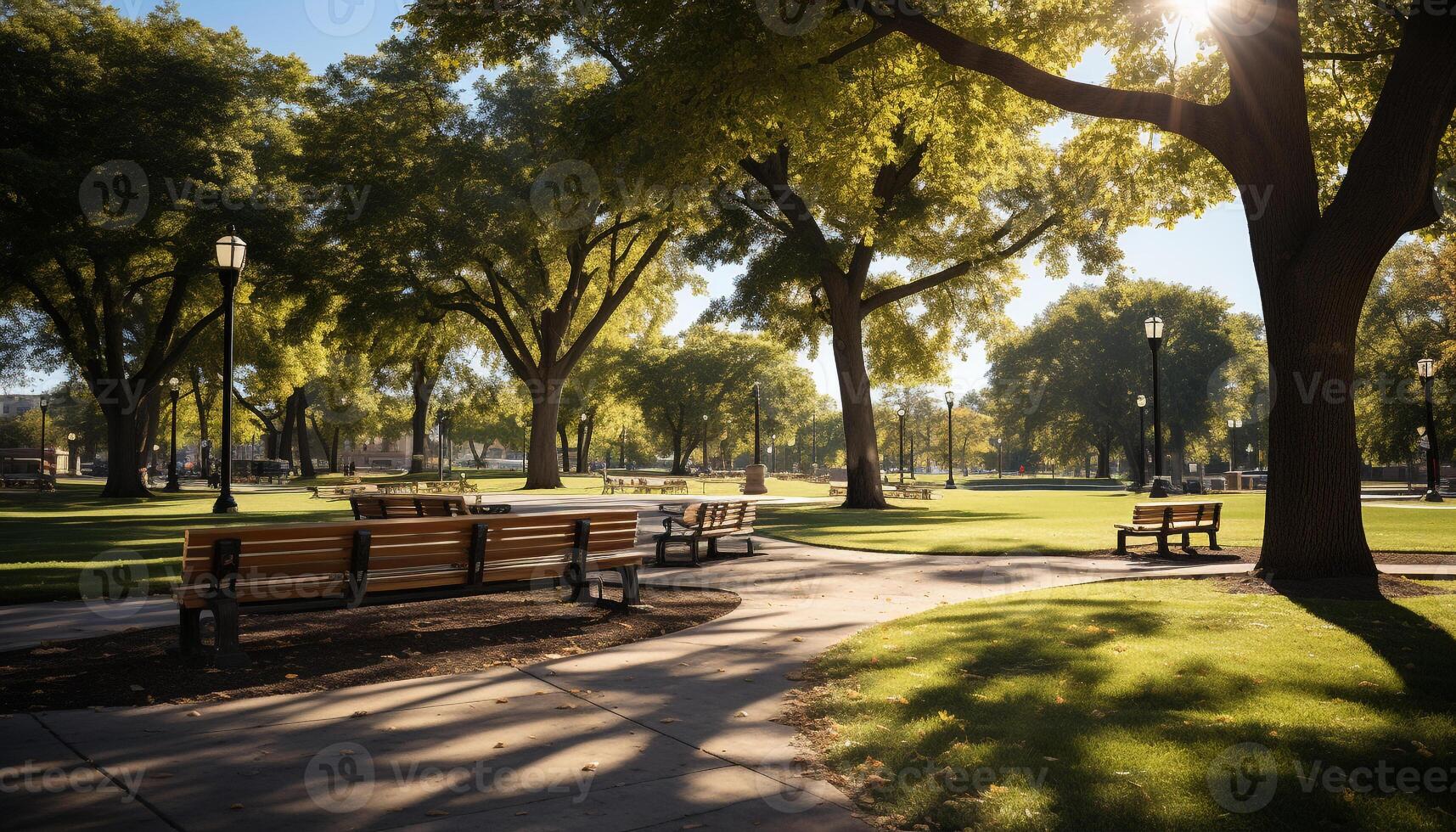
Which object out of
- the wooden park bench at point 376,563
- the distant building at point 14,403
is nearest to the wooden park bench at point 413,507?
the wooden park bench at point 376,563

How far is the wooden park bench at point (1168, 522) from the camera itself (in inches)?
571

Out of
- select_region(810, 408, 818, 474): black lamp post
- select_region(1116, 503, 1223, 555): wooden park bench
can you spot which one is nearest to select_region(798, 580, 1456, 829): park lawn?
select_region(1116, 503, 1223, 555): wooden park bench

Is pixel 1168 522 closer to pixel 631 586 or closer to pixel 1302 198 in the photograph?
pixel 1302 198

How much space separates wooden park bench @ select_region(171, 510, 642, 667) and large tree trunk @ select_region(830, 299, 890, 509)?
20194 millimetres

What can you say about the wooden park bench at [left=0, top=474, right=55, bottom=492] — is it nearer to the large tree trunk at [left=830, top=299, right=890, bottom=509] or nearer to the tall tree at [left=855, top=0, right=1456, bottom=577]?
the large tree trunk at [left=830, top=299, right=890, bottom=509]

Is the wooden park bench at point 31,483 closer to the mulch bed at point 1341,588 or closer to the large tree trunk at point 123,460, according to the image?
the large tree trunk at point 123,460

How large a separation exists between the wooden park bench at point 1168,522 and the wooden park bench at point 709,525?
19.6 feet

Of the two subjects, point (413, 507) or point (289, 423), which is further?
point (289, 423)

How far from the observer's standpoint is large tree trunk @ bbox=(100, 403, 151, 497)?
1262 inches

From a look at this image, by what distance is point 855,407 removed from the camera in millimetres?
29266

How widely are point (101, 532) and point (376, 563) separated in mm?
14625

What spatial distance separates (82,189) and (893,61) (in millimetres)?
21473

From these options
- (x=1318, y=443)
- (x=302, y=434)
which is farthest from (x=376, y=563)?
(x=302, y=434)

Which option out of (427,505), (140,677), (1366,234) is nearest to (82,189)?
(427,505)
